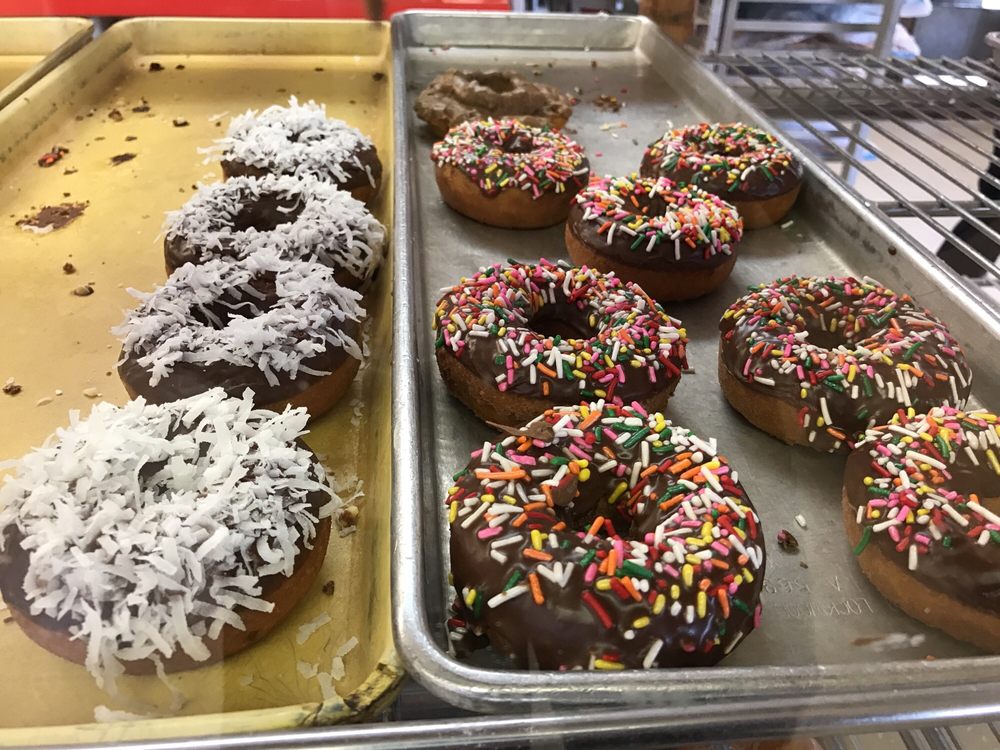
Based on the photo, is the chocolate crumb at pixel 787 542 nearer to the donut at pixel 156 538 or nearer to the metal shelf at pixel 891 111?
the donut at pixel 156 538

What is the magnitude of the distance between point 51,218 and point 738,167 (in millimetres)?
2369

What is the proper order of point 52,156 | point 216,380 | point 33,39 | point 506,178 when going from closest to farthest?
1. point 216,380
2. point 506,178
3. point 52,156
4. point 33,39

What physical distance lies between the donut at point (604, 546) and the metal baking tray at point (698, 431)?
0.09 m

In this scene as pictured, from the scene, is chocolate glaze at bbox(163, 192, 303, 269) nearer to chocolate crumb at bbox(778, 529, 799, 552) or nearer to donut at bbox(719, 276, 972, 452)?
donut at bbox(719, 276, 972, 452)

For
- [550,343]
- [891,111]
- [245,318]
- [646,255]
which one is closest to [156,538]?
[245,318]

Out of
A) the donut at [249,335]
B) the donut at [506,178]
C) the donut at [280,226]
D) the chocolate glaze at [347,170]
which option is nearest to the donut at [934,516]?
the donut at [249,335]

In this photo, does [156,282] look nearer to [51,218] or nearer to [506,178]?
[51,218]

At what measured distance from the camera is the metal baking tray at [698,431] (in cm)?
116

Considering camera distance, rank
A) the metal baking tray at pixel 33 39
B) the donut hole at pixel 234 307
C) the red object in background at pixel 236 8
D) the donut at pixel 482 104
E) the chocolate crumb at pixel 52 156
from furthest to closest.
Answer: the red object in background at pixel 236 8
the metal baking tray at pixel 33 39
the donut at pixel 482 104
the chocolate crumb at pixel 52 156
the donut hole at pixel 234 307

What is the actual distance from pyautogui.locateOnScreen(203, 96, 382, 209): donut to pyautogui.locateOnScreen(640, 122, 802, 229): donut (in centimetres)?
105

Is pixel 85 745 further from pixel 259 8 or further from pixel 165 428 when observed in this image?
pixel 259 8

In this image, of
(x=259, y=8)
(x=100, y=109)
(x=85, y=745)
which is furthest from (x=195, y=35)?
(x=85, y=745)

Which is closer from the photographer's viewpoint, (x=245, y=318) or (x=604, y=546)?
(x=604, y=546)

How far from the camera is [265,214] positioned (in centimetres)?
244
